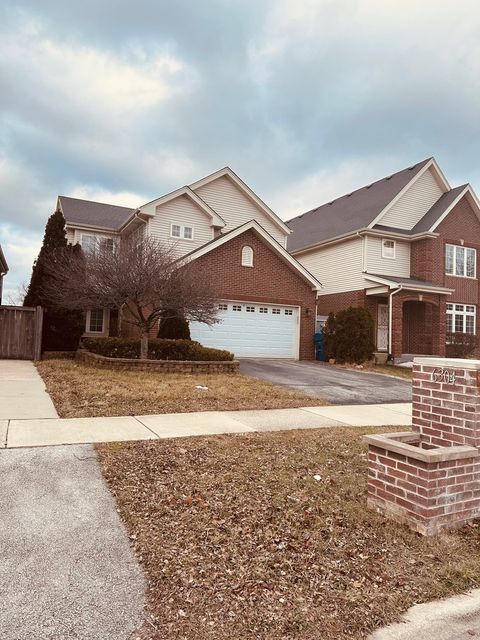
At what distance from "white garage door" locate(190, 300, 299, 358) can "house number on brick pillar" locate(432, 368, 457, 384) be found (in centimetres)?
1388

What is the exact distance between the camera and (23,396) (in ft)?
28.8

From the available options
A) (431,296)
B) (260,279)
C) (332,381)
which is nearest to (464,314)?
(431,296)

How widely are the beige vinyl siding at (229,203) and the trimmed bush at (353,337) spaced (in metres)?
7.70

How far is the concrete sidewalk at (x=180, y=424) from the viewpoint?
5.88 metres

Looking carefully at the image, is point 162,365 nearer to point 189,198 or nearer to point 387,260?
point 189,198

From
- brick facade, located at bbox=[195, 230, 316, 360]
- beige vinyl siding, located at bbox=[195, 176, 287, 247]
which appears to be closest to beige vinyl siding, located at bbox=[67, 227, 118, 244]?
beige vinyl siding, located at bbox=[195, 176, 287, 247]

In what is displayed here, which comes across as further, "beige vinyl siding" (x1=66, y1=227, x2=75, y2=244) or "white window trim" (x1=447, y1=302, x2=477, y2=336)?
"white window trim" (x1=447, y1=302, x2=477, y2=336)

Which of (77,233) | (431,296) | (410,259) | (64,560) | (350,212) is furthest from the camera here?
(350,212)

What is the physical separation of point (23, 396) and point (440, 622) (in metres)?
8.06

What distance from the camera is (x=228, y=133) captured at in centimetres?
1592

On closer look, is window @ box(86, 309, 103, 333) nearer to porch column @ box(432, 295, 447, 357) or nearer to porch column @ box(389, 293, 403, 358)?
porch column @ box(389, 293, 403, 358)

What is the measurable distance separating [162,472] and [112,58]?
960 cm

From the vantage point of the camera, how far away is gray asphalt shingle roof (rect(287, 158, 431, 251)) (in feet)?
76.5

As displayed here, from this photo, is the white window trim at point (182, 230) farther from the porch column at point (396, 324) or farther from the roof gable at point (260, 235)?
the porch column at point (396, 324)
